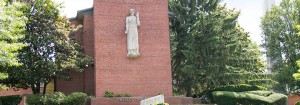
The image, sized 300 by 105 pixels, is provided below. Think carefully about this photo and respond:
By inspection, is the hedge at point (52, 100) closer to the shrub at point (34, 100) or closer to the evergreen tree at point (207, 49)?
the shrub at point (34, 100)

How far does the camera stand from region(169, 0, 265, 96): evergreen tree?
25453 mm

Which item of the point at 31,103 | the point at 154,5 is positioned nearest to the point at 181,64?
the point at 154,5

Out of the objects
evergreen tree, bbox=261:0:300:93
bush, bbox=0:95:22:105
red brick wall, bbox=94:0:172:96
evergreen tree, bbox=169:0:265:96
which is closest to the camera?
red brick wall, bbox=94:0:172:96

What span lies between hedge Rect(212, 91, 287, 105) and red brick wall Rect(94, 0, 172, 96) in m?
2.95

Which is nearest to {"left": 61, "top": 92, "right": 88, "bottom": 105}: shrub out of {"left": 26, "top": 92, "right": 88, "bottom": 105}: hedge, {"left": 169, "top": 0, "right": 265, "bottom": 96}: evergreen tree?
{"left": 26, "top": 92, "right": 88, "bottom": 105}: hedge

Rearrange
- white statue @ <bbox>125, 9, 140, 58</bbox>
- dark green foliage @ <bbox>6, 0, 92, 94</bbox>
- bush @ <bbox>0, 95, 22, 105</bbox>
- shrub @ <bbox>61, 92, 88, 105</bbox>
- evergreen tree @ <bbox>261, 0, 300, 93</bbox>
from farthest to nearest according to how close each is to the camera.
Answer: evergreen tree @ <bbox>261, 0, 300, 93</bbox>
bush @ <bbox>0, 95, 22, 105</bbox>
white statue @ <bbox>125, 9, 140, 58</bbox>
dark green foliage @ <bbox>6, 0, 92, 94</bbox>
shrub @ <bbox>61, 92, 88, 105</bbox>

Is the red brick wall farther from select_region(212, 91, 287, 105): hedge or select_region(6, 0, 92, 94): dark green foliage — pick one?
select_region(212, 91, 287, 105): hedge

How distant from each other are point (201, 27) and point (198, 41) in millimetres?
910

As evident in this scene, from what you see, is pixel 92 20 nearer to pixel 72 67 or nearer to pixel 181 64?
pixel 72 67

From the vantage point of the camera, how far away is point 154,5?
24062mm

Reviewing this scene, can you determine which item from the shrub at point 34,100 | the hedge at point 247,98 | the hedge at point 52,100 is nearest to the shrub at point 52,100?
the hedge at point 52,100

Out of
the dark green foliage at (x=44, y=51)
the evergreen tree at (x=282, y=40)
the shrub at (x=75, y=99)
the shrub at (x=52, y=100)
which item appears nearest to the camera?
the shrub at (x=52, y=100)

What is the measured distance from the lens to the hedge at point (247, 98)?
2141cm

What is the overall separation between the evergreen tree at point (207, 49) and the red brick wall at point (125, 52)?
246cm
